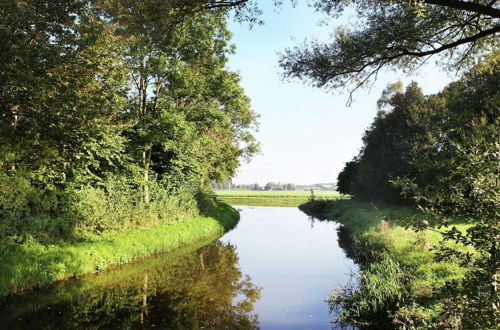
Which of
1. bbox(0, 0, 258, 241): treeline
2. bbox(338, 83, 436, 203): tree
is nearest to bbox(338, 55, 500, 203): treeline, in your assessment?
bbox(338, 83, 436, 203): tree

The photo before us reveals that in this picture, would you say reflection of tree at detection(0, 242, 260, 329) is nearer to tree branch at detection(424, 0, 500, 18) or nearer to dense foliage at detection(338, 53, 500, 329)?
dense foliage at detection(338, 53, 500, 329)

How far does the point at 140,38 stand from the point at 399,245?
12.0 meters

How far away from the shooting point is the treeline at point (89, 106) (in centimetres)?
958

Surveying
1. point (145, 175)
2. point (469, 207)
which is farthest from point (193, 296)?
point (145, 175)

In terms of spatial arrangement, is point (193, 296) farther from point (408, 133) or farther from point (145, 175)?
point (408, 133)

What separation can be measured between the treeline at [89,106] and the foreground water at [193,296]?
2.82 m

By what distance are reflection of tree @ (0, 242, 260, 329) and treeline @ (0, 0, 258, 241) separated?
328 cm

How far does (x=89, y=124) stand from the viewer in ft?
41.4

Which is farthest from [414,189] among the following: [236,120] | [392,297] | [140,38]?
[236,120]

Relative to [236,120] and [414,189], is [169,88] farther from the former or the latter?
[236,120]

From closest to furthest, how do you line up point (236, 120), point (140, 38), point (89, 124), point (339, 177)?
1. point (140, 38)
2. point (89, 124)
3. point (236, 120)
4. point (339, 177)

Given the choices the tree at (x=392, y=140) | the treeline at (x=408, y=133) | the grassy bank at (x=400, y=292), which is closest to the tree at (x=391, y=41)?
the grassy bank at (x=400, y=292)

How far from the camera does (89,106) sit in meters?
12.4

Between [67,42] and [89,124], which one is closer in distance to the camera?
[67,42]
